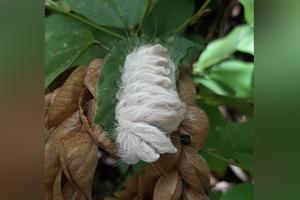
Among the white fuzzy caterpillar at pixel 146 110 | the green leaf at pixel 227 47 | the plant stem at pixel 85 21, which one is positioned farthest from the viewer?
the green leaf at pixel 227 47

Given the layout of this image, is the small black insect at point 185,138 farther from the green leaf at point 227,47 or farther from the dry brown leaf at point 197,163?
the green leaf at point 227,47

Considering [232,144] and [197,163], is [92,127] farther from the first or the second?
[232,144]

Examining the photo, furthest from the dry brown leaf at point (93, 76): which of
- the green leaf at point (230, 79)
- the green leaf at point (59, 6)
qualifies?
the green leaf at point (230, 79)

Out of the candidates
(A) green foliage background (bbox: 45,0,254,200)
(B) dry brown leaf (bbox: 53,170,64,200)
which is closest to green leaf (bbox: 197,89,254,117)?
(A) green foliage background (bbox: 45,0,254,200)

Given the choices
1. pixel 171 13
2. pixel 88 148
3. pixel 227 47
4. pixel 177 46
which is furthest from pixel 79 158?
pixel 227 47
